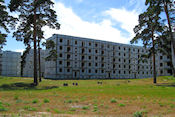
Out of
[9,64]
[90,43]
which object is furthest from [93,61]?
[9,64]

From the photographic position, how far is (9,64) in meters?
67.2

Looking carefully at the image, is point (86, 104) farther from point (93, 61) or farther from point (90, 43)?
point (90, 43)

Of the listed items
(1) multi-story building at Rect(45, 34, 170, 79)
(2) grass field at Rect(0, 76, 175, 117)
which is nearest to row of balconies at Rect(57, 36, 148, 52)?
(1) multi-story building at Rect(45, 34, 170, 79)

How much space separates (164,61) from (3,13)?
7006 cm

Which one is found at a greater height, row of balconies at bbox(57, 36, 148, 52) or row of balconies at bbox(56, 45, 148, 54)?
row of balconies at bbox(57, 36, 148, 52)

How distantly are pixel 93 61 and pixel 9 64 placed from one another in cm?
3421

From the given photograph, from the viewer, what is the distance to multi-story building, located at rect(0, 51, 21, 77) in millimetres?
66062

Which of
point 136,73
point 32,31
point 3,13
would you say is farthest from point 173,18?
point 136,73

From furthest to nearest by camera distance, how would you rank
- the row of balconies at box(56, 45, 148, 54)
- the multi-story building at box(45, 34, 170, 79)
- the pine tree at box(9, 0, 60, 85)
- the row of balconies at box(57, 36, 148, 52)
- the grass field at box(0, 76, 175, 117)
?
the row of balconies at box(57, 36, 148, 52) < the row of balconies at box(56, 45, 148, 54) < the multi-story building at box(45, 34, 170, 79) < the pine tree at box(9, 0, 60, 85) < the grass field at box(0, 76, 175, 117)

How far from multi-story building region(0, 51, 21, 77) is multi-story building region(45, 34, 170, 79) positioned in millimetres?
13882

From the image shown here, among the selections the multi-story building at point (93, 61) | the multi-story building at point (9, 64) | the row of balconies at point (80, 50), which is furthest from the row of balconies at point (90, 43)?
the multi-story building at point (9, 64)

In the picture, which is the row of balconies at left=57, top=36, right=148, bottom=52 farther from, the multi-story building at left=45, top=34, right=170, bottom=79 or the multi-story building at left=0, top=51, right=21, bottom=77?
the multi-story building at left=0, top=51, right=21, bottom=77

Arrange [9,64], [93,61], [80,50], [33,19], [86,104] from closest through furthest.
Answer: [86,104], [33,19], [80,50], [9,64], [93,61]

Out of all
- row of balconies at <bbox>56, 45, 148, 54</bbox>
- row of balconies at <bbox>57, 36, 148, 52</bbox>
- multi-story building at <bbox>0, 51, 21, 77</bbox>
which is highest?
row of balconies at <bbox>57, 36, 148, 52</bbox>
